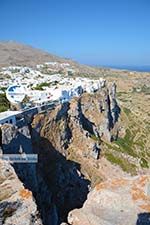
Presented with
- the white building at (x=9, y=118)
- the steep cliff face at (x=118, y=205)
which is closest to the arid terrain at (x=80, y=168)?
the steep cliff face at (x=118, y=205)

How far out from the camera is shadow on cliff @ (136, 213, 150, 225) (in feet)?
55.6

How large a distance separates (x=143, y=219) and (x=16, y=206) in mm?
6926

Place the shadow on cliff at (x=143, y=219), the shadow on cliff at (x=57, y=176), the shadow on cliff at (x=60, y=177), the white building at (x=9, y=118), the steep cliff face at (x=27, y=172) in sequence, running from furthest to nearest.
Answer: the shadow on cliff at (x=60, y=177)
the shadow on cliff at (x=57, y=176)
the white building at (x=9, y=118)
the steep cliff face at (x=27, y=172)
the shadow on cliff at (x=143, y=219)

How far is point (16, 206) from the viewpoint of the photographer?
19.9 m

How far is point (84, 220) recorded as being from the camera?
17562 mm

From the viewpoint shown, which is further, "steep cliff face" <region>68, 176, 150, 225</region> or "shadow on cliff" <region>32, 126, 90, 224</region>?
"shadow on cliff" <region>32, 126, 90, 224</region>

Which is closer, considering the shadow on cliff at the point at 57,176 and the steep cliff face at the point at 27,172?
the steep cliff face at the point at 27,172

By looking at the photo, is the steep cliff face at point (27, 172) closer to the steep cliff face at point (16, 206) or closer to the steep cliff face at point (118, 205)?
the steep cliff face at point (16, 206)

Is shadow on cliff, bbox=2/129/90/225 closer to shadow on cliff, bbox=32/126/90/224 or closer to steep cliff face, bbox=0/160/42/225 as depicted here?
shadow on cliff, bbox=32/126/90/224

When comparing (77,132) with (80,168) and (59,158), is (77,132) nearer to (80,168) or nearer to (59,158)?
(80,168)

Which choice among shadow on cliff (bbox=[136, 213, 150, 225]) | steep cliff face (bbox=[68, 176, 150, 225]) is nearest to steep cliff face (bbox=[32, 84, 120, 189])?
steep cliff face (bbox=[68, 176, 150, 225])

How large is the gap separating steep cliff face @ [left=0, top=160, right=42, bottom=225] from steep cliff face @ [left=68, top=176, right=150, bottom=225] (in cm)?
240

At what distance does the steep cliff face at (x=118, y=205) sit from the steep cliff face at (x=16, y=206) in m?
2.40

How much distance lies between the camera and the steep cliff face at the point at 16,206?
19.0 metres
